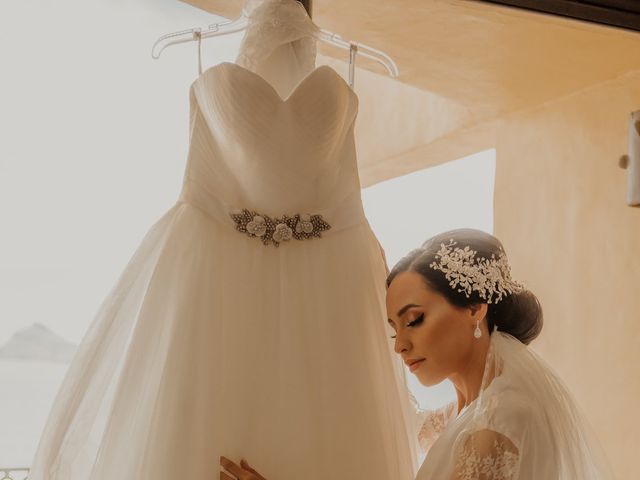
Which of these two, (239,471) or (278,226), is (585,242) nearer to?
(278,226)

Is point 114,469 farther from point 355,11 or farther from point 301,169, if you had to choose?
point 355,11

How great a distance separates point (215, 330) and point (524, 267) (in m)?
2.20

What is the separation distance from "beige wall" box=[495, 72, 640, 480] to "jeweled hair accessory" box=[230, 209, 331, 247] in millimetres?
1713

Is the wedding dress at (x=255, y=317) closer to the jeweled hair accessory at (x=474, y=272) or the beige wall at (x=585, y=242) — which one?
the jeweled hair accessory at (x=474, y=272)

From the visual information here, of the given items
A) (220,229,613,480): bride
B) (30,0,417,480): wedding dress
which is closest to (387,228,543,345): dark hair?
(220,229,613,480): bride

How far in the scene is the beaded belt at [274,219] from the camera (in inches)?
61.2

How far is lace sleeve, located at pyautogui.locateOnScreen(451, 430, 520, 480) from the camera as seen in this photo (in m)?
1.41

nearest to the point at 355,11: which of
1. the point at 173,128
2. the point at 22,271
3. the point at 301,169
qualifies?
the point at 301,169

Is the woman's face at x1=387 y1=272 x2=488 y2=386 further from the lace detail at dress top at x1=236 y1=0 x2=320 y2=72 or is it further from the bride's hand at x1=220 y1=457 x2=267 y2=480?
the lace detail at dress top at x1=236 y1=0 x2=320 y2=72

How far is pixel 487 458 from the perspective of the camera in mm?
1422

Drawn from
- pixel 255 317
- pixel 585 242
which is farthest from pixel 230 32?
pixel 585 242

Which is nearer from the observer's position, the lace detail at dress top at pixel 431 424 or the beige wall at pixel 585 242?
the lace detail at dress top at pixel 431 424

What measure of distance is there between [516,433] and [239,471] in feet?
1.63

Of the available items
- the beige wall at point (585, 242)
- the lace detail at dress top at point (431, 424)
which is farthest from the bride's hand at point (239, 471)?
the beige wall at point (585, 242)
